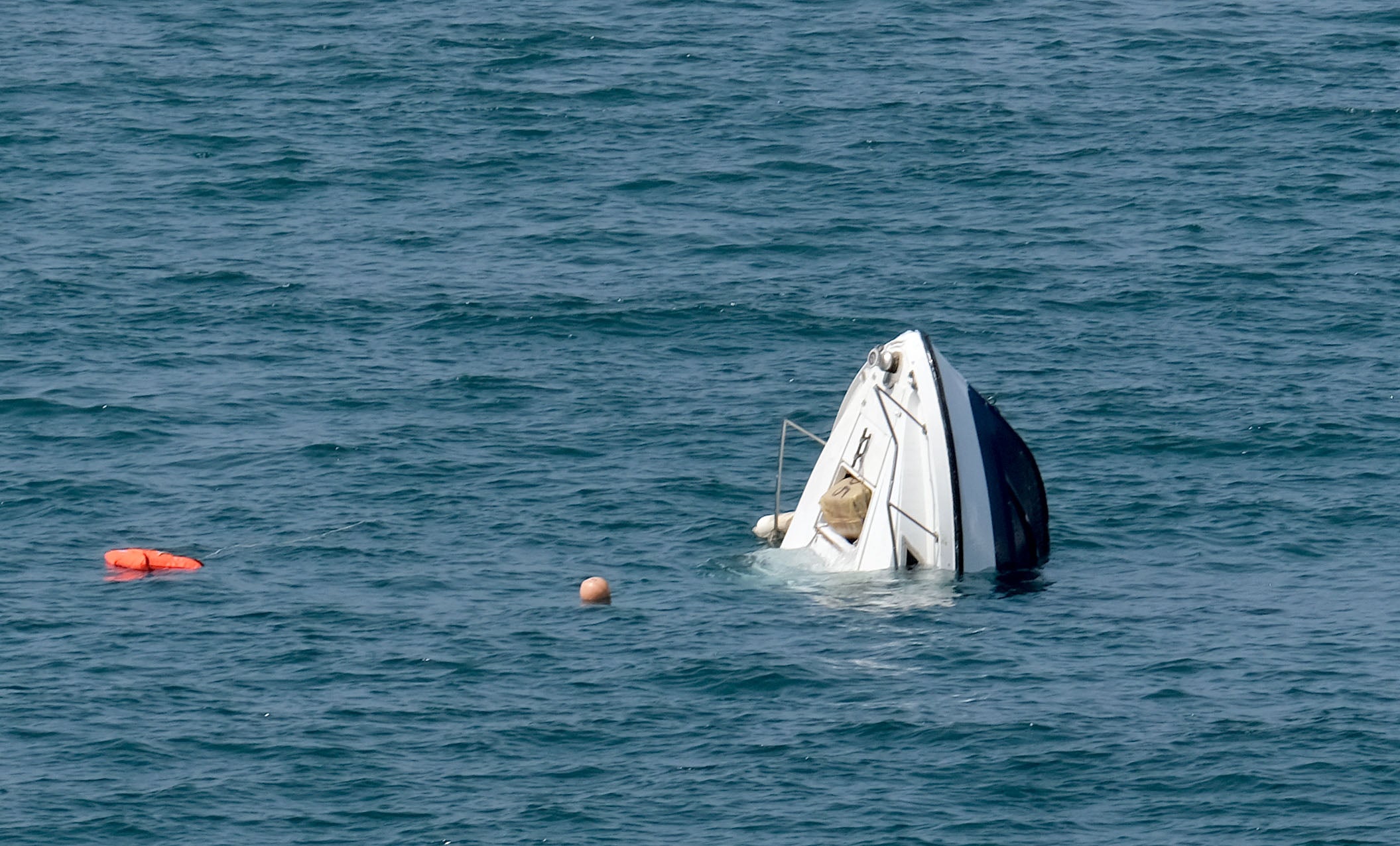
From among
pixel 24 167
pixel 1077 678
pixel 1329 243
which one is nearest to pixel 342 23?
pixel 24 167

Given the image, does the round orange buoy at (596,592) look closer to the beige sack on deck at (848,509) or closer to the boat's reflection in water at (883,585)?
the boat's reflection in water at (883,585)

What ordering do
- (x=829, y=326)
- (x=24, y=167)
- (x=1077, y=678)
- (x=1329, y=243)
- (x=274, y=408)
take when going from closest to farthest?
(x=1077, y=678), (x=274, y=408), (x=829, y=326), (x=1329, y=243), (x=24, y=167)

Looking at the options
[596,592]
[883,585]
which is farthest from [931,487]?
[596,592]

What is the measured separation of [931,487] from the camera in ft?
118

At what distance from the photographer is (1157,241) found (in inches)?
2114

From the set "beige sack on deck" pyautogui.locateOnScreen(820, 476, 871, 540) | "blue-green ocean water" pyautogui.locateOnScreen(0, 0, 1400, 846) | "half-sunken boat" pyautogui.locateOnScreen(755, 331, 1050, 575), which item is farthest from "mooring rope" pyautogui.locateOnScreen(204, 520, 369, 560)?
"beige sack on deck" pyautogui.locateOnScreen(820, 476, 871, 540)

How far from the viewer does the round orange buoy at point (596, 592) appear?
116ft

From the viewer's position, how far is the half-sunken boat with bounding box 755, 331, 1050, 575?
35938mm

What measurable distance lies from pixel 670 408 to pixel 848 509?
8.52 meters

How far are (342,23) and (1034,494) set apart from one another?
43078 millimetres

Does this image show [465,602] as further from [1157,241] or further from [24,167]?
[24,167]

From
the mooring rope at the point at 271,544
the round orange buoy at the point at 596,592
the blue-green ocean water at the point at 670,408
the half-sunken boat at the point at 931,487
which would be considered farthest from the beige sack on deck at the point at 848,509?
the mooring rope at the point at 271,544

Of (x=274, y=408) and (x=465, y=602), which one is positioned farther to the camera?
(x=274, y=408)

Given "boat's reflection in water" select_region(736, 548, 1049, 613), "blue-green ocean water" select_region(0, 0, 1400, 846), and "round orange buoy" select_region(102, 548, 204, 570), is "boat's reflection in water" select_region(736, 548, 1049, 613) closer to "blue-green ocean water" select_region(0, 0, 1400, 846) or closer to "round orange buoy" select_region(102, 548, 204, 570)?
"blue-green ocean water" select_region(0, 0, 1400, 846)
